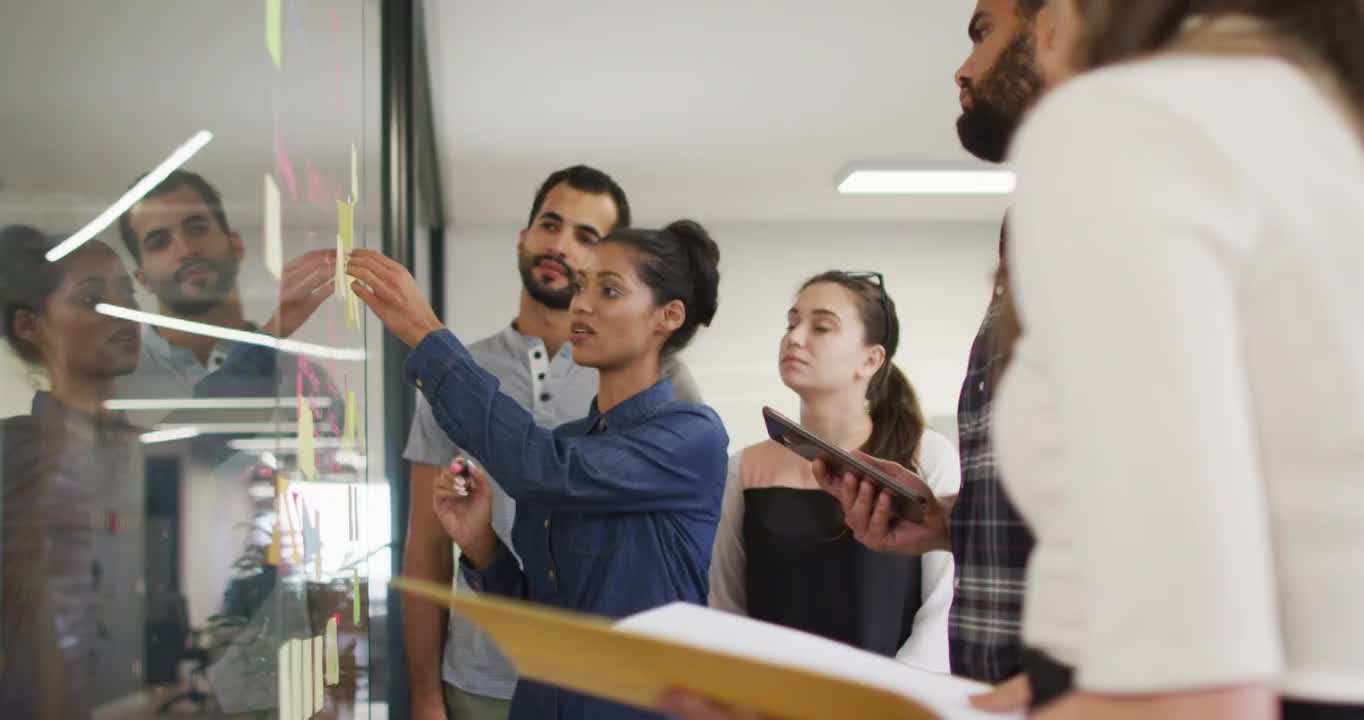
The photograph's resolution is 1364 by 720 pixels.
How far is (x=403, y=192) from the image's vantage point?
260 cm

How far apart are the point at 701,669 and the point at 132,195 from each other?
33cm

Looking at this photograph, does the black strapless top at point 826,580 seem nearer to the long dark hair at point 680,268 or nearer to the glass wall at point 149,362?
the long dark hair at point 680,268

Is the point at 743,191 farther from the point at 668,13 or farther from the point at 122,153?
the point at 122,153

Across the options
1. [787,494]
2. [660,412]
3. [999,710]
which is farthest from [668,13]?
[999,710]

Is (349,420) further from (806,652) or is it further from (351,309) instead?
(806,652)

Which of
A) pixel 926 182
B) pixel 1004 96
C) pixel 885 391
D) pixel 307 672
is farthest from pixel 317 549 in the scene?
pixel 926 182

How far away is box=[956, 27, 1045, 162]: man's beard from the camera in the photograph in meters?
1.15

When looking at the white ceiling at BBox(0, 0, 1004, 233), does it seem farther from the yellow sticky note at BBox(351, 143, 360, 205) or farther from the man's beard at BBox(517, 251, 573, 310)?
the man's beard at BBox(517, 251, 573, 310)

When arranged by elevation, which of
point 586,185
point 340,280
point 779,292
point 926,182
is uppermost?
point 926,182

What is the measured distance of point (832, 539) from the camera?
7.68 feet

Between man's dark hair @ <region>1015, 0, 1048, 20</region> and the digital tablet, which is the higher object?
man's dark hair @ <region>1015, 0, 1048, 20</region>

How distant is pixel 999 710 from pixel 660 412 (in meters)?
1.31

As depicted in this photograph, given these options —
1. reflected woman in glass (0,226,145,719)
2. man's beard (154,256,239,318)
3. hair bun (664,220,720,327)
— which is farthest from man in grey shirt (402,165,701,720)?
reflected woman in glass (0,226,145,719)

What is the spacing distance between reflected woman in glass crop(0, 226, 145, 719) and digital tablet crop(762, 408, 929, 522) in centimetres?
80
